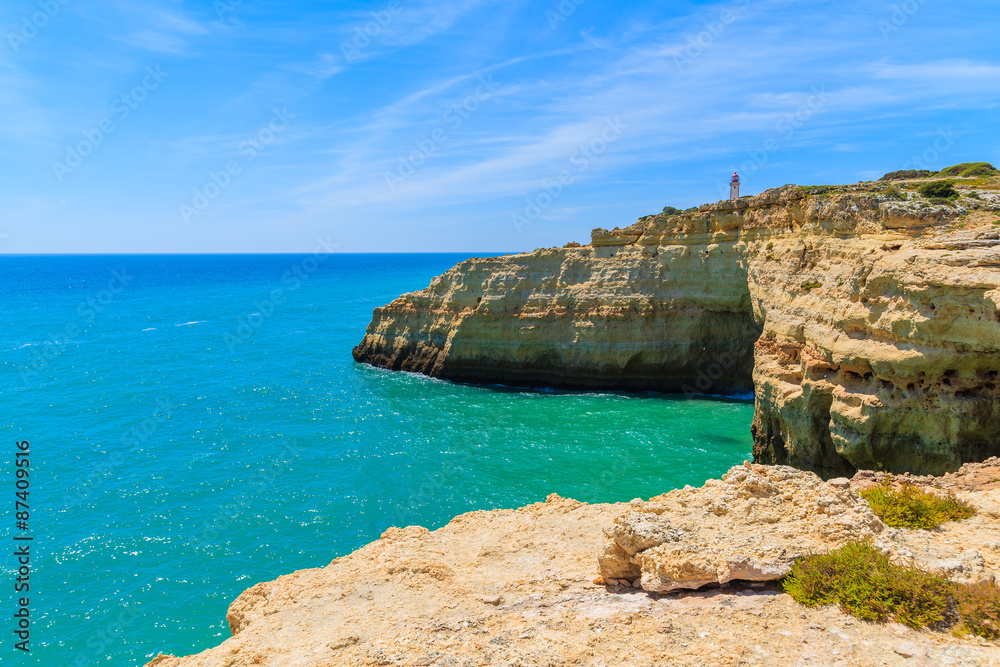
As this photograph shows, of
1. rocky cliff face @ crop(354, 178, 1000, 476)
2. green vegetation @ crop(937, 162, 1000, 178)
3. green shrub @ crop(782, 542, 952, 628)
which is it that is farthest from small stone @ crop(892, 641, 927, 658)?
green vegetation @ crop(937, 162, 1000, 178)

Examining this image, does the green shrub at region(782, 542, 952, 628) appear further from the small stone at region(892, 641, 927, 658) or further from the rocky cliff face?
the rocky cliff face

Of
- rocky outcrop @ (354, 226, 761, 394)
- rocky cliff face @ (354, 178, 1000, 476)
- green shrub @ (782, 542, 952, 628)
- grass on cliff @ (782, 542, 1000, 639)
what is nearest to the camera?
grass on cliff @ (782, 542, 1000, 639)

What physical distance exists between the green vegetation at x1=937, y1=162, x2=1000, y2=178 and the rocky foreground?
3088cm

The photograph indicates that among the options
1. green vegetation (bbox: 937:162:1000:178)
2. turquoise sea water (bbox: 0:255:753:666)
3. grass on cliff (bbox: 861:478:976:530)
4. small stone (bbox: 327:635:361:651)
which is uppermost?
green vegetation (bbox: 937:162:1000:178)

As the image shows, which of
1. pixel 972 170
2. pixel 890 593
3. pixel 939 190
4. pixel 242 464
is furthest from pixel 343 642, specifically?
pixel 972 170

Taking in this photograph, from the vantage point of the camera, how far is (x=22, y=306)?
87.9 metres

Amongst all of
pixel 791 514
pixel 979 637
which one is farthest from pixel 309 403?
pixel 979 637

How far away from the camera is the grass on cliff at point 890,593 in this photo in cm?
780

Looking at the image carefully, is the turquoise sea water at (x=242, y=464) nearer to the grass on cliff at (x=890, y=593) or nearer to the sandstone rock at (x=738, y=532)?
the sandstone rock at (x=738, y=532)

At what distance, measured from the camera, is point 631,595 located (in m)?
9.19

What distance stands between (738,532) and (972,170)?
37185mm

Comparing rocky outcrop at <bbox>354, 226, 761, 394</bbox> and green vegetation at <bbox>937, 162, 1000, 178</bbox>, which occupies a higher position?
green vegetation at <bbox>937, 162, 1000, 178</bbox>

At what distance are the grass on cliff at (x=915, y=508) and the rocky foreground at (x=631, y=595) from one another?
0.24 meters

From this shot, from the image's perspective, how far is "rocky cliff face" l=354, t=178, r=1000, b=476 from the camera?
1770 centimetres
